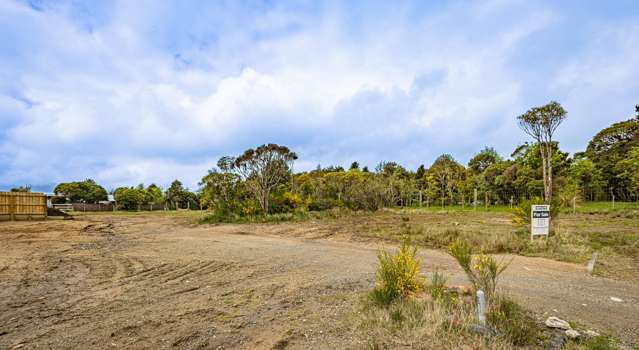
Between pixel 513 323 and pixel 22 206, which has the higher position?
pixel 22 206

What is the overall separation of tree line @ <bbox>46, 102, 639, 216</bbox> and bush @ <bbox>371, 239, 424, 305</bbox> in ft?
38.7

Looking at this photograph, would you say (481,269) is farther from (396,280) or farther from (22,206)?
(22,206)

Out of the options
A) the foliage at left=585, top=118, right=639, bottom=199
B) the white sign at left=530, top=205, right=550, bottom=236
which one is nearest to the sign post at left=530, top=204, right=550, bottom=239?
the white sign at left=530, top=205, right=550, bottom=236

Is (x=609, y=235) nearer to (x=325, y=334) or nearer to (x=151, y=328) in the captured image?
(x=325, y=334)

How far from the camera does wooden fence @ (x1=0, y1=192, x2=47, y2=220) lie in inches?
768

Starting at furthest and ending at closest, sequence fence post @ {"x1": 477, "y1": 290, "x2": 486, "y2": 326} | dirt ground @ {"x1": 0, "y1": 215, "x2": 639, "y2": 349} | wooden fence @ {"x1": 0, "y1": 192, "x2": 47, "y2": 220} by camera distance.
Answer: wooden fence @ {"x1": 0, "y1": 192, "x2": 47, "y2": 220}, dirt ground @ {"x1": 0, "y1": 215, "x2": 639, "y2": 349}, fence post @ {"x1": 477, "y1": 290, "x2": 486, "y2": 326}

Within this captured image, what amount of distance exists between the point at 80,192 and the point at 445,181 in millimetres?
60985

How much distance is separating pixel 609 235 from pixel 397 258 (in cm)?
1120

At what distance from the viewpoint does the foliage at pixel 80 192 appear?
55438 mm

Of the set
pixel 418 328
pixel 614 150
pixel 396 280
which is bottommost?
pixel 418 328

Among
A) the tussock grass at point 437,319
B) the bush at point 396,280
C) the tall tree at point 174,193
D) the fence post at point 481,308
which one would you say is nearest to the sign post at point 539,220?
the tussock grass at point 437,319

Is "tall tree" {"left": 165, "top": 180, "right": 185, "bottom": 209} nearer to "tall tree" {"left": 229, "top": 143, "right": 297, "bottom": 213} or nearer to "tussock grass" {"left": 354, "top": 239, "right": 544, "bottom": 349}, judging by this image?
"tall tree" {"left": 229, "top": 143, "right": 297, "bottom": 213}

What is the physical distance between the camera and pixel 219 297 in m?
4.97

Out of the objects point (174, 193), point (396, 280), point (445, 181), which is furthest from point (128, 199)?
point (396, 280)
